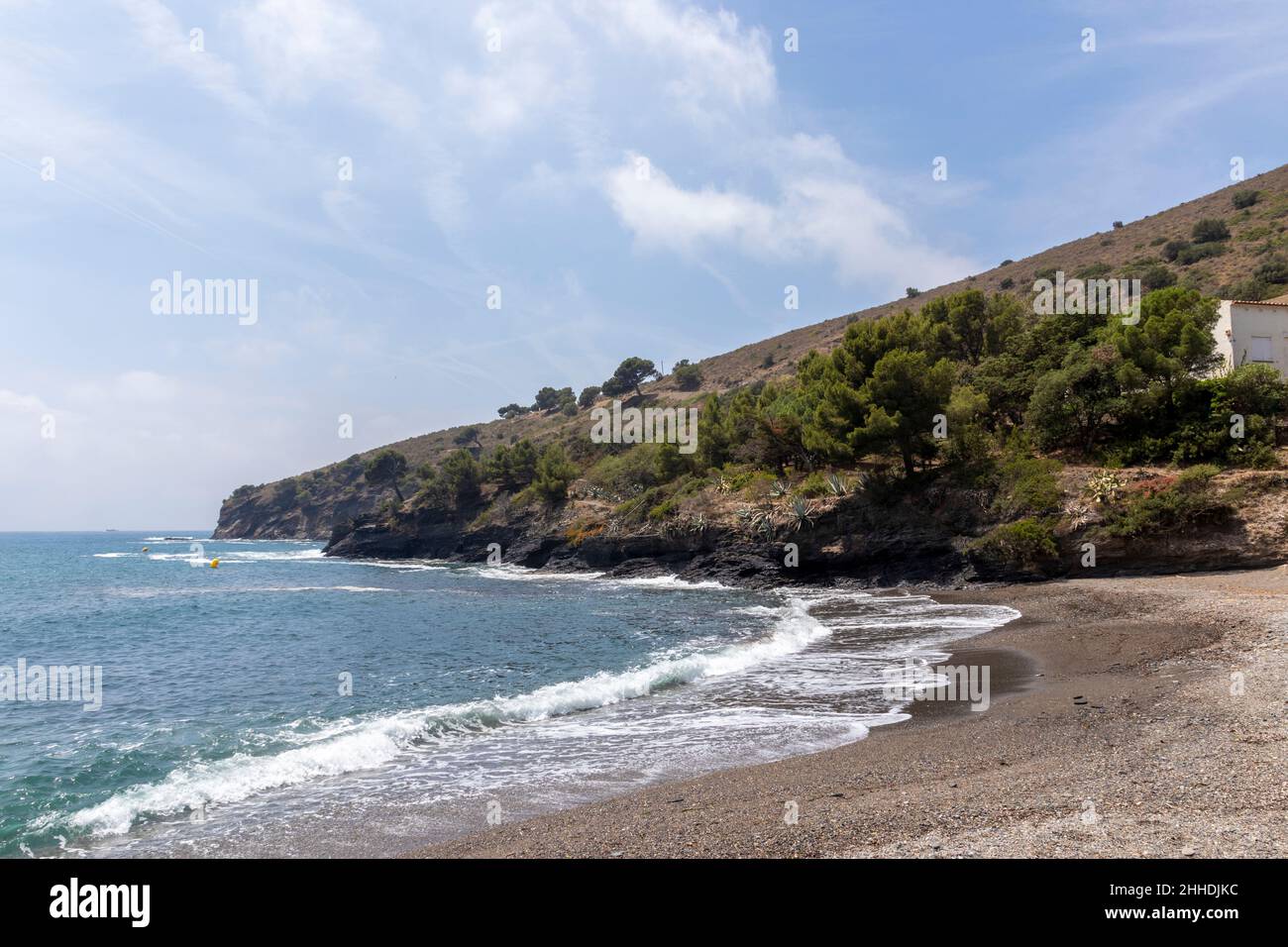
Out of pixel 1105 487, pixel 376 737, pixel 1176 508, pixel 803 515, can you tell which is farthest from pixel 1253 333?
pixel 376 737

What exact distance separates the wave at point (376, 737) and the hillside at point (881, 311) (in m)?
49.7

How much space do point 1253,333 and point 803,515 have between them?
21.8 metres

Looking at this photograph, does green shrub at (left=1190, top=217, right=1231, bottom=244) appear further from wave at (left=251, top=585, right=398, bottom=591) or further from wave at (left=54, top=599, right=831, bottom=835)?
wave at (left=251, top=585, right=398, bottom=591)

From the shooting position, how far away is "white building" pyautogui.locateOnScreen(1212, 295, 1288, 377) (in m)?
31.8

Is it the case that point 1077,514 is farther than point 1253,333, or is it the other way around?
point 1253,333

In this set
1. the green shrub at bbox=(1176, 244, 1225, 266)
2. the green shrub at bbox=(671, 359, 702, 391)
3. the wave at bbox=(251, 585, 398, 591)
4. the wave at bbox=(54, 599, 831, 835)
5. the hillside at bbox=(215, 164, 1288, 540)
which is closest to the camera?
the wave at bbox=(54, 599, 831, 835)

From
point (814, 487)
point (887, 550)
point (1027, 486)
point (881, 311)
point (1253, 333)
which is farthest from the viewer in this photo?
point (881, 311)

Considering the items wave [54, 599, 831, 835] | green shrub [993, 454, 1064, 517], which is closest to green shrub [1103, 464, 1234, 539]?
green shrub [993, 454, 1064, 517]

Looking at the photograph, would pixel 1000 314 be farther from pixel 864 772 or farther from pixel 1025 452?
pixel 864 772

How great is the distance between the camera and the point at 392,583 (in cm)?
4484

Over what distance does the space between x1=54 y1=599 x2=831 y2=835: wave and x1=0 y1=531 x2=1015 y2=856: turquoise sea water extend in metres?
0.05

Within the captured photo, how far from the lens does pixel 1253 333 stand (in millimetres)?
31938

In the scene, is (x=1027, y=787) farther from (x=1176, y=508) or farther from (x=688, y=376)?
(x=688, y=376)
